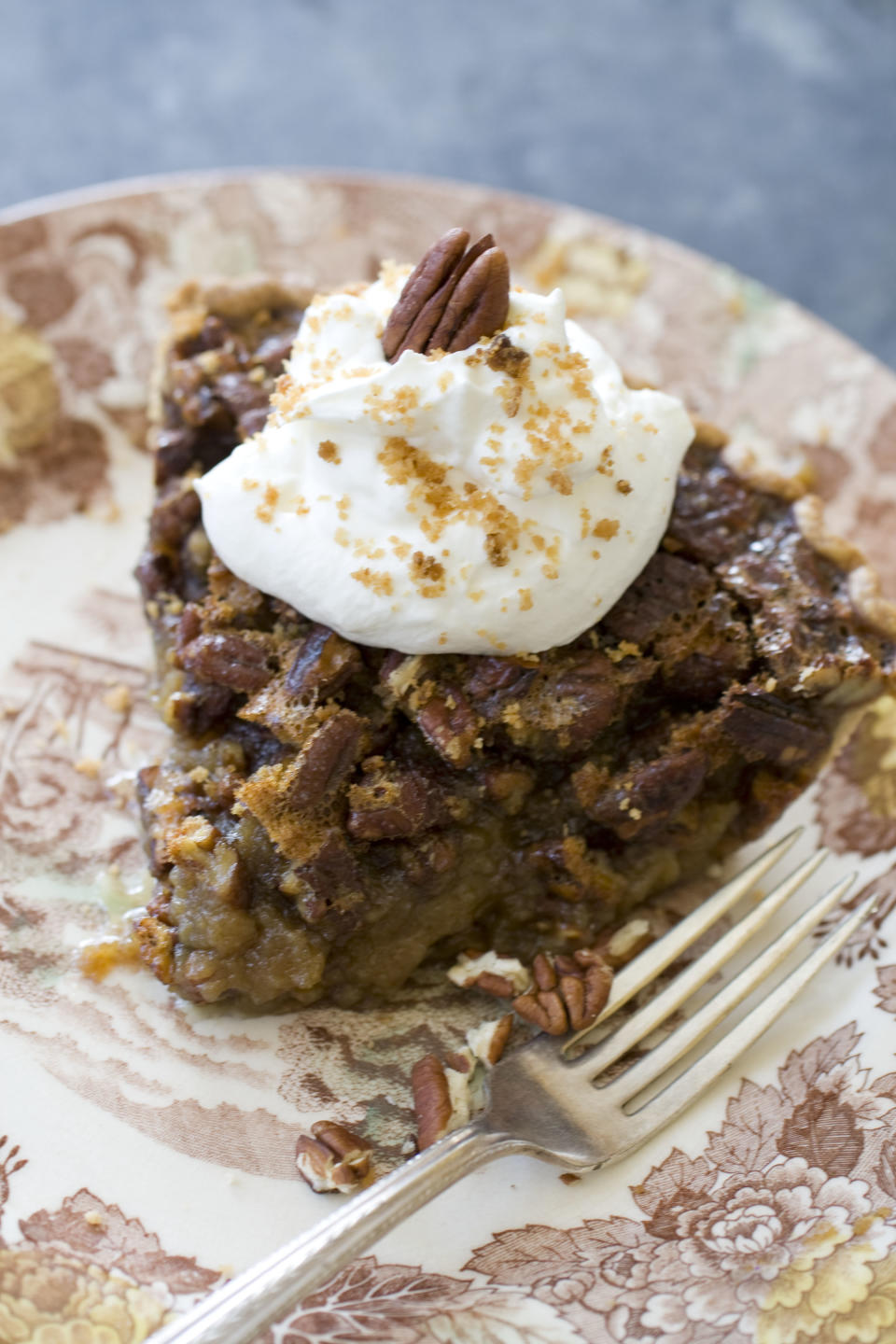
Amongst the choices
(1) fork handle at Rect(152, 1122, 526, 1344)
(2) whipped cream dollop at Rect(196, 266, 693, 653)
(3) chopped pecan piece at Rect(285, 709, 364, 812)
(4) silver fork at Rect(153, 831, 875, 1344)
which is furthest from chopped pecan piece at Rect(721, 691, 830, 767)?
(1) fork handle at Rect(152, 1122, 526, 1344)

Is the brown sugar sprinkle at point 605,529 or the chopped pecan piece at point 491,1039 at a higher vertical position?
the brown sugar sprinkle at point 605,529

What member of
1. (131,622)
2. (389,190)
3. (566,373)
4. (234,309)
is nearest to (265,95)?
(389,190)

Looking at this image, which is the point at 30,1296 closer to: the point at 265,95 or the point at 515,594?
the point at 515,594

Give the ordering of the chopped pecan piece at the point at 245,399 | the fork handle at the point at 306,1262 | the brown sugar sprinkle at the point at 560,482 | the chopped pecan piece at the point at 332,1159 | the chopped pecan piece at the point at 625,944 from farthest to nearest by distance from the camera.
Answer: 1. the chopped pecan piece at the point at 245,399
2. the chopped pecan piece at the point at 625,944
3. the brown sugar sprinkle at the point at 560,482
4. the chopped pecan piece at the point at 332,1159
5. the fork handle at the point at 306,1262

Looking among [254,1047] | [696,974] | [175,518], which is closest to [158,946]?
[254,1047]

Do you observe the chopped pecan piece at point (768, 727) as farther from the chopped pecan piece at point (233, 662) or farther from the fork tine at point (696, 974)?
the chopped pecan piece at point (233, 662)

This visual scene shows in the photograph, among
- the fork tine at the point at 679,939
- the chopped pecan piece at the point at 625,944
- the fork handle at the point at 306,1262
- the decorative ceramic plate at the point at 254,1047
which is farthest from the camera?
the chopped pecan piece at the point at 625,944

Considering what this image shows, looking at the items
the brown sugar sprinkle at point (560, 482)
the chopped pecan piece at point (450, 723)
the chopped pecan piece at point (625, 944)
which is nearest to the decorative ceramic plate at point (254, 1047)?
the chopped pecan piece at point (625, 944)
